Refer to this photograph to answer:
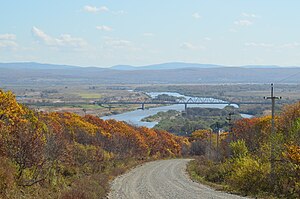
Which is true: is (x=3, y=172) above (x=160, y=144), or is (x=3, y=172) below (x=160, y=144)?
above

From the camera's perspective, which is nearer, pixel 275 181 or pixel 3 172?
pixel 3 172

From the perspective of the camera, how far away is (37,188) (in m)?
17.1

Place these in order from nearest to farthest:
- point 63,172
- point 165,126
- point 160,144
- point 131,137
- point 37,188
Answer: point 37,188
point 63,172
point 131,137
point 160,144
point 165,126

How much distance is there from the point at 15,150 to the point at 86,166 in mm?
20534

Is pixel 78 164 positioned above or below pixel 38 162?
below

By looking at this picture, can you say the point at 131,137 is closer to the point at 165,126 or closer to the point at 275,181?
the point at 275,181

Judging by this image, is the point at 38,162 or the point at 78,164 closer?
the point at 38,162

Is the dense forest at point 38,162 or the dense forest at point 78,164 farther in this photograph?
the dense forest at point 78,164

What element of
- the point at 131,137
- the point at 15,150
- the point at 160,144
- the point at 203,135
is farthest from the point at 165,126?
the point at 15,150

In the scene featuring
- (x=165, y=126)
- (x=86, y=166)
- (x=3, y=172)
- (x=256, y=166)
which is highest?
(x=3, y=172)

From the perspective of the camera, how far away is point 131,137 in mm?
65250

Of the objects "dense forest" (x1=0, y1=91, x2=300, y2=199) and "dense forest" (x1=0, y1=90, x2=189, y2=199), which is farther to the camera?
"dense forest" (x1=0, y1=91, x2=300, y2=199)

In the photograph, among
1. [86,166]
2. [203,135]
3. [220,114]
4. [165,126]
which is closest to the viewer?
[86,166]

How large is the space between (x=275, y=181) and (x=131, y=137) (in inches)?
1704
